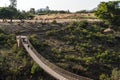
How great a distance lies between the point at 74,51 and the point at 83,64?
5743mm

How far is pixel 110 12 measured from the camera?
77562 mm

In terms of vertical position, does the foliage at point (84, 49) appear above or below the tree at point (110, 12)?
below

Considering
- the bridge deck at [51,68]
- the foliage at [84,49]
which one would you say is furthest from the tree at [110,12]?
the bridge deck at [51,68]

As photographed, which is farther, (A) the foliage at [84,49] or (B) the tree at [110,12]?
(B) the tree at [110,12]

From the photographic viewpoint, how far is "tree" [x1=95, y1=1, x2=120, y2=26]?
250ft

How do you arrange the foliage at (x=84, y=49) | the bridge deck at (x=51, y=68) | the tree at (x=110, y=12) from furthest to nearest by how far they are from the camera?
the tree at (x=110, y=12) < the foliage at (x=84, y=49) < the bridge deck at (x=51, y=68)

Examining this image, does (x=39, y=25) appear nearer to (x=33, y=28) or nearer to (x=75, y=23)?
(x=33, y=28)

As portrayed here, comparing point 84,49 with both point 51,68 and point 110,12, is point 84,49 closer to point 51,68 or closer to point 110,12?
point 51,68

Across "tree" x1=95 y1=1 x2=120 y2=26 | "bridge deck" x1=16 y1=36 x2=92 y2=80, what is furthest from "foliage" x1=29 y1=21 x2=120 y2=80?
"bridge deck" x1=16 y1=36 x2=92 y2=80

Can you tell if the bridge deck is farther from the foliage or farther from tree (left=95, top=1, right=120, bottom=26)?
tree (left=95, top=1, right=120, bottom=26)

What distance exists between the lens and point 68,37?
67500 millimetres

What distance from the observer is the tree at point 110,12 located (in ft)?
250

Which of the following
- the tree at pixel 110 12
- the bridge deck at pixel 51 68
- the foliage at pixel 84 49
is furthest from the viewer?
the tree at pixel 110 12

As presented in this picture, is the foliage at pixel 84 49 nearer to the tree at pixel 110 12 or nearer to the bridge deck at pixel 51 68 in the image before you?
the tree at pixel 110 12
